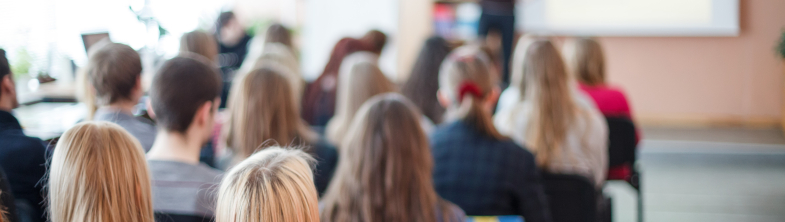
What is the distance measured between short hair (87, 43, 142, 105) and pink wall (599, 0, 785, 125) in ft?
16.5

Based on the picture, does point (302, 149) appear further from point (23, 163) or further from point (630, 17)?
point (630, 17)

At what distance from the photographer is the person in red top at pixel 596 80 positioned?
288 centimetres

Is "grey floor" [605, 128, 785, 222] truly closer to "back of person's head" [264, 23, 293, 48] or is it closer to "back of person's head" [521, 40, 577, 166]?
"back of person's head" [521, 40, 577, 166]

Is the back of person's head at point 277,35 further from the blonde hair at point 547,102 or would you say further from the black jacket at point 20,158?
the black jacket at point 20,158

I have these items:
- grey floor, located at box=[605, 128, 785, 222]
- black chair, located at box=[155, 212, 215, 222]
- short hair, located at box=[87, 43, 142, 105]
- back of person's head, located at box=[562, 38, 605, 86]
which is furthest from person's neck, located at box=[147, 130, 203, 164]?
grey floor, located at box=[605, 128, 785, 222]

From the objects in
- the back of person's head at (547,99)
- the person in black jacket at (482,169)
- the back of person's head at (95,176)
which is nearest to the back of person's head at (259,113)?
the person in black jacket at (482,169)

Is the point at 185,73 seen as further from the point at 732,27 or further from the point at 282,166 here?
the point at 732,27

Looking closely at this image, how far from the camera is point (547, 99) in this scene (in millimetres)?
2289

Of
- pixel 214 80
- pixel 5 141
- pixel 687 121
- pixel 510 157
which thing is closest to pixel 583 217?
pixel 510 157

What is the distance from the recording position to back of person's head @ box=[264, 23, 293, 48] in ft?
12.9

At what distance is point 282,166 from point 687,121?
5891mm

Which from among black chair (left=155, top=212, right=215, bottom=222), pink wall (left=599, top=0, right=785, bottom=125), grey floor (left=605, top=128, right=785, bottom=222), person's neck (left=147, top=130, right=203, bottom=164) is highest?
person's neck (left=147, top=130, right=203, bottom=164)

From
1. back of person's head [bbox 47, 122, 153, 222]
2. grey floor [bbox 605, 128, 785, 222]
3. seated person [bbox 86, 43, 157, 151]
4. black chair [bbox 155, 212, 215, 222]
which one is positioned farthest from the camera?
grey floor [bbox 605, 128, 785, 222]

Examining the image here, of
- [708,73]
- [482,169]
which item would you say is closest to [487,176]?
[482,169]
